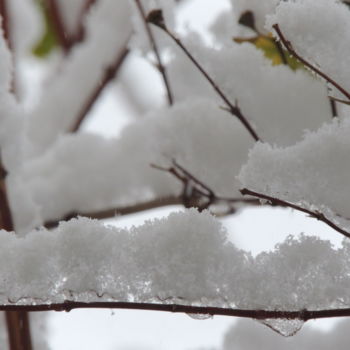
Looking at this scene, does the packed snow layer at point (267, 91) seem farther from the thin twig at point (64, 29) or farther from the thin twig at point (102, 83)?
the thin twig at point (64, 29)

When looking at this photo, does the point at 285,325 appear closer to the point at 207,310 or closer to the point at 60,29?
the point at 207,310

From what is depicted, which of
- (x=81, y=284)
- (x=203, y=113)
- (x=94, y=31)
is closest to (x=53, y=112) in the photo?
(x=94, y=31)

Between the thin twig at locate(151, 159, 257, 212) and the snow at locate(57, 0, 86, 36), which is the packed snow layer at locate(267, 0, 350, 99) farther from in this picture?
the snow at locate(57, 0, 86, 36)

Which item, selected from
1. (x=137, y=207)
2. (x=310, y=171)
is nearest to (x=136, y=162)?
(x=137, y=207)

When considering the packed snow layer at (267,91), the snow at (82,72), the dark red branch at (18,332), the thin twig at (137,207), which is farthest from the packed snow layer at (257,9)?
the snow at (82,72)

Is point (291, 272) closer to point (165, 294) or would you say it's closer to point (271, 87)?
point (165, 294)

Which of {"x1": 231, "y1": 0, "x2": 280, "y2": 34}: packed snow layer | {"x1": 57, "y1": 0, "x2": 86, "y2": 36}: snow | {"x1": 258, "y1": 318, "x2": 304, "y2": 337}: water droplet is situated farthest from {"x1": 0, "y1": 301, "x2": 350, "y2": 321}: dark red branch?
{"x1": 57, "y1": 0, "x2": 86, "y2": 36}: snow
